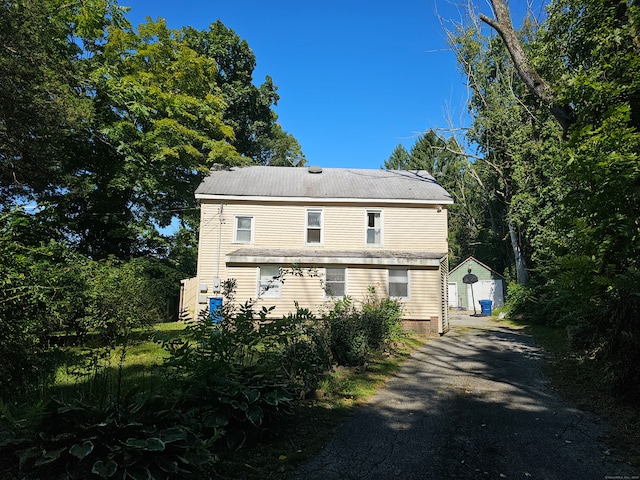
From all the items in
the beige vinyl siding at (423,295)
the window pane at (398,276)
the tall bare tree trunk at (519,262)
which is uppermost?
the tall bare tree trunk at (519,262)

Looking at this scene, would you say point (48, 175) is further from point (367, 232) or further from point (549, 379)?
point (549, 379)

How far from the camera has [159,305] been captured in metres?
11.1

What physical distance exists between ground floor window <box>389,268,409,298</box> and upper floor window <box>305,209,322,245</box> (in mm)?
3367

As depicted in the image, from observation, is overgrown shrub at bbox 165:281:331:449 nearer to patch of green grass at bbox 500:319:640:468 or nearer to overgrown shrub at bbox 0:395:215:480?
overgrown shrub at bbox 0:395:215:480

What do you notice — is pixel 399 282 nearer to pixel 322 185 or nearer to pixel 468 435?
pixel 322 185

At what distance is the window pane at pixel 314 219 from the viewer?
16062mm

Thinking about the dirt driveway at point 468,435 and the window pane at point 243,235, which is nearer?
the dirt driveway at point 468,435

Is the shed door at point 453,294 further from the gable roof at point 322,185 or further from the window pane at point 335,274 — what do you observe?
the window pane at point 335,274

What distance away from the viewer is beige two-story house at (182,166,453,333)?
1452 centimetres

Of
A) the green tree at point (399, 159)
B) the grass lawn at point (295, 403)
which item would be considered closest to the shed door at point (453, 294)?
the green tree at point (399, 159)

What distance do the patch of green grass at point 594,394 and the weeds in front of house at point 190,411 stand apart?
10.0ft

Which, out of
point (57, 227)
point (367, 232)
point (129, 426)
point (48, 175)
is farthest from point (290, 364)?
point (57, 227)

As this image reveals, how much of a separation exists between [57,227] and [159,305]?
6.53 meters

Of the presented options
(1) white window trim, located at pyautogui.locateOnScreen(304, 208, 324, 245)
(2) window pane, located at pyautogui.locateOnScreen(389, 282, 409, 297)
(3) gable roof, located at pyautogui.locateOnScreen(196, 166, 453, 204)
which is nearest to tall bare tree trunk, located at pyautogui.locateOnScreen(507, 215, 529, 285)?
(3) gable roof, located at pyautogui.locateOnScreen(196, 166, 453, 204)
